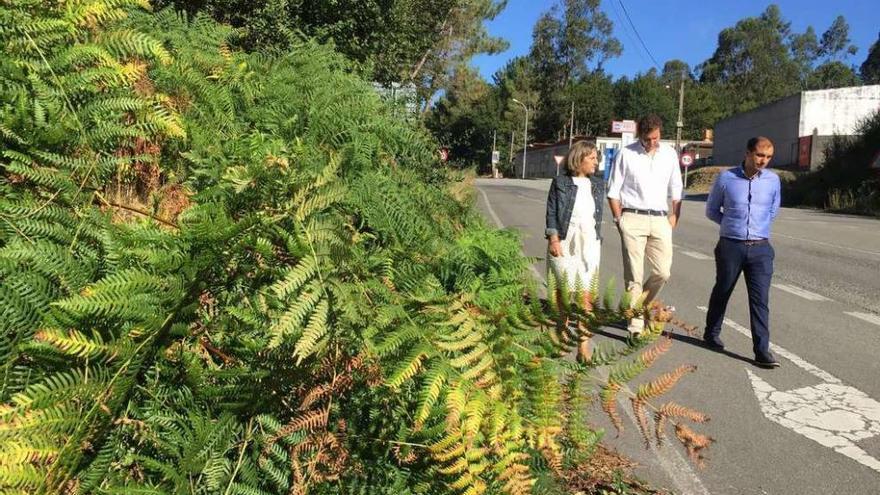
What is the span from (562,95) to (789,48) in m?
47.2

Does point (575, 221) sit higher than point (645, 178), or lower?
lower

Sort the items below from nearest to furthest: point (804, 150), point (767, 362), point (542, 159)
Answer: point (767, 362) → point (804, 150) → point (542, 159)

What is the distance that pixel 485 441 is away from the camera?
5.15ft

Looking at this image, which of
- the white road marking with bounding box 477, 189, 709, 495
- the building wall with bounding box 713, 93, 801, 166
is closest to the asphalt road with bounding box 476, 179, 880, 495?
the white road marking with bounding box 477, 189, 709, 495

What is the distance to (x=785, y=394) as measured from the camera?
5586mm

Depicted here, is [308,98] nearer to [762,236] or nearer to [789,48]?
[762,236]

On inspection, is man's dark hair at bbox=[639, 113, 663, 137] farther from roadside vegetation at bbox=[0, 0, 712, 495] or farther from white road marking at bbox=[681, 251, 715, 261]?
white road marking at bbox=[681, 251, 715, 261]

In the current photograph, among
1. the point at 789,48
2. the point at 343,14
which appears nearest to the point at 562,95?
the point at 789,48

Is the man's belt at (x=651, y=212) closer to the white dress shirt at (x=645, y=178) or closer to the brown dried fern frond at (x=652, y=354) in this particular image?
the white dress shirt at (x=645, y=178)

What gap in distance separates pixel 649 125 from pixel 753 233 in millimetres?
1373

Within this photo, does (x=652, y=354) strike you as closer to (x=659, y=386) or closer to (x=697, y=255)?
(x=659, y=386)

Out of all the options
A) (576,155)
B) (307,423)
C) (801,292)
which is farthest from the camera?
(801,292)

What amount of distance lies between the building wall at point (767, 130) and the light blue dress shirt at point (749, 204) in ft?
141

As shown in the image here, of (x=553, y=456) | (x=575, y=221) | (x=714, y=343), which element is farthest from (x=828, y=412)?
(x=553, y=456)
